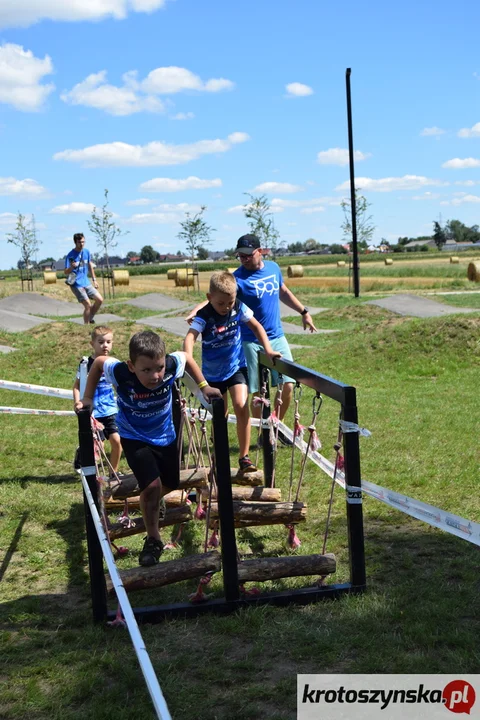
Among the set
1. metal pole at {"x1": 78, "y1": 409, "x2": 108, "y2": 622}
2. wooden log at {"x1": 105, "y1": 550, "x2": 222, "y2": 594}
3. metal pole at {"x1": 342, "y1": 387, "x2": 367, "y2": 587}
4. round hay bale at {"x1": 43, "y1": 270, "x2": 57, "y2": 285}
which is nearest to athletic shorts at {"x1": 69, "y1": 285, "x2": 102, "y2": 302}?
metal pole at {"x1": 78, "y1": 409, "x2": 108, "y2": 622}

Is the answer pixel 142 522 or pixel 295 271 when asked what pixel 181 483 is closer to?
pixel 142 522

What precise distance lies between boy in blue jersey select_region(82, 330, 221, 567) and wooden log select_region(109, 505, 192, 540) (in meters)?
0.46

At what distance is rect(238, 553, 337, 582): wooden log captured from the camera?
13.9ft

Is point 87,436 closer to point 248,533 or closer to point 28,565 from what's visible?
point 28,565

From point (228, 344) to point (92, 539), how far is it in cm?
227

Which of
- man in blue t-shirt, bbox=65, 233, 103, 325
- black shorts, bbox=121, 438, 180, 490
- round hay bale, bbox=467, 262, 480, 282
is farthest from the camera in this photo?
round hay bale, bbox=467, 262, 480, 282

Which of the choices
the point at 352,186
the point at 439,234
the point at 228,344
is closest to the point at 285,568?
the point at 228,344

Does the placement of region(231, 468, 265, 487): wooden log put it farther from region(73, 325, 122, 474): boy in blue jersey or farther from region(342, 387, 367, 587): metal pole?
region(342, 387, 367, 587): metal pole

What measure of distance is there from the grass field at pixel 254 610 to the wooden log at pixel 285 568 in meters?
0.20

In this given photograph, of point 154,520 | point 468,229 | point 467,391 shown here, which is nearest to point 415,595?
point 154,520

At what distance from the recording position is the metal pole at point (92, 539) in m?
4.05

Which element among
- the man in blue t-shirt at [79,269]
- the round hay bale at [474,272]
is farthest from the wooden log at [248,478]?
the round hay bale at [474,272]

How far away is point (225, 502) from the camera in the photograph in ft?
13.5

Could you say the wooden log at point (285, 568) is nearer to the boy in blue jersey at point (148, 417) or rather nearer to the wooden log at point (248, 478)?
the boy in blue jersey at point (148, 417)
